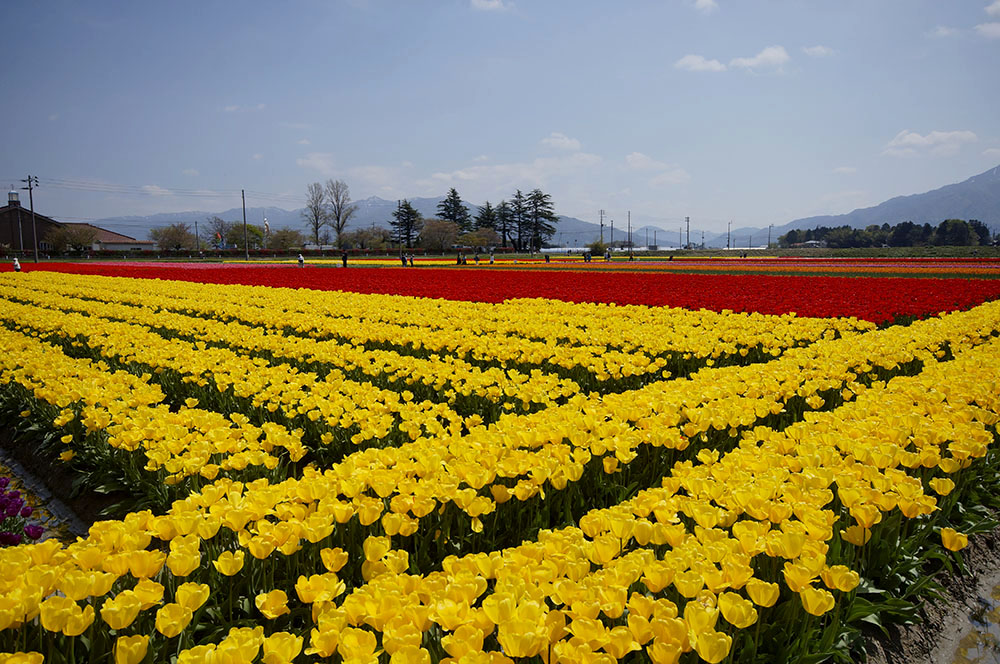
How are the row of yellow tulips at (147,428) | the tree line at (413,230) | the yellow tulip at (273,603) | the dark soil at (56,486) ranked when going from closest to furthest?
the yellow tulip at (273,603)
the row of yellow tulips at (147,428)
the dark soil at (56,486)
the tree line at (413,230)

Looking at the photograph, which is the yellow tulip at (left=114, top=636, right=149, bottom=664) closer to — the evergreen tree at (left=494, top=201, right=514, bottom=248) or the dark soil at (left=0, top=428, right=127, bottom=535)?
the dark soil at (left=0, top=428, right=127, bottom=535)

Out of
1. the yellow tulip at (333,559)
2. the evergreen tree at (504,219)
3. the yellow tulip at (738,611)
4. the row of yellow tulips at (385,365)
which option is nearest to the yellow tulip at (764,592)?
the yellow tulip at (738,611)

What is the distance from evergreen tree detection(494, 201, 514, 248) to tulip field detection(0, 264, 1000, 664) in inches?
3899

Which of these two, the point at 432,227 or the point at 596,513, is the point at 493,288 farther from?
the point at 432,227

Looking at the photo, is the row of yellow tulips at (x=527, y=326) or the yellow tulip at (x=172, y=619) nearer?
the yellow tulip at (x=172, y=619)

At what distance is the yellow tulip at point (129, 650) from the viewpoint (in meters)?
1.62

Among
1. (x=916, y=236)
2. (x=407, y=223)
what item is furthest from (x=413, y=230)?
(x=916, y=236)

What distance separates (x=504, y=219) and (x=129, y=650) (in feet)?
347

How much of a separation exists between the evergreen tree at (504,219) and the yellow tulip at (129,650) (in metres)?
104

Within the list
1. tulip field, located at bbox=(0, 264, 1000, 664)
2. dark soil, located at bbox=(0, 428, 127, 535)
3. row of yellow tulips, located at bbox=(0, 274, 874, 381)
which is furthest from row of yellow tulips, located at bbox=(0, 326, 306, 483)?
row of yellow tulips, located at bbox=(0, 274, 874, 381)

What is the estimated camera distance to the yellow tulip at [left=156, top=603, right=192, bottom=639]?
5.68 feet

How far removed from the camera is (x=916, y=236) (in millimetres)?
96375

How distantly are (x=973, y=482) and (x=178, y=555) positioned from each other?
4.49m

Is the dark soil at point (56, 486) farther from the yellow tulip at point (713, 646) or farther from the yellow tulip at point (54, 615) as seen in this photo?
the yellow tulip at point (713, 646)
